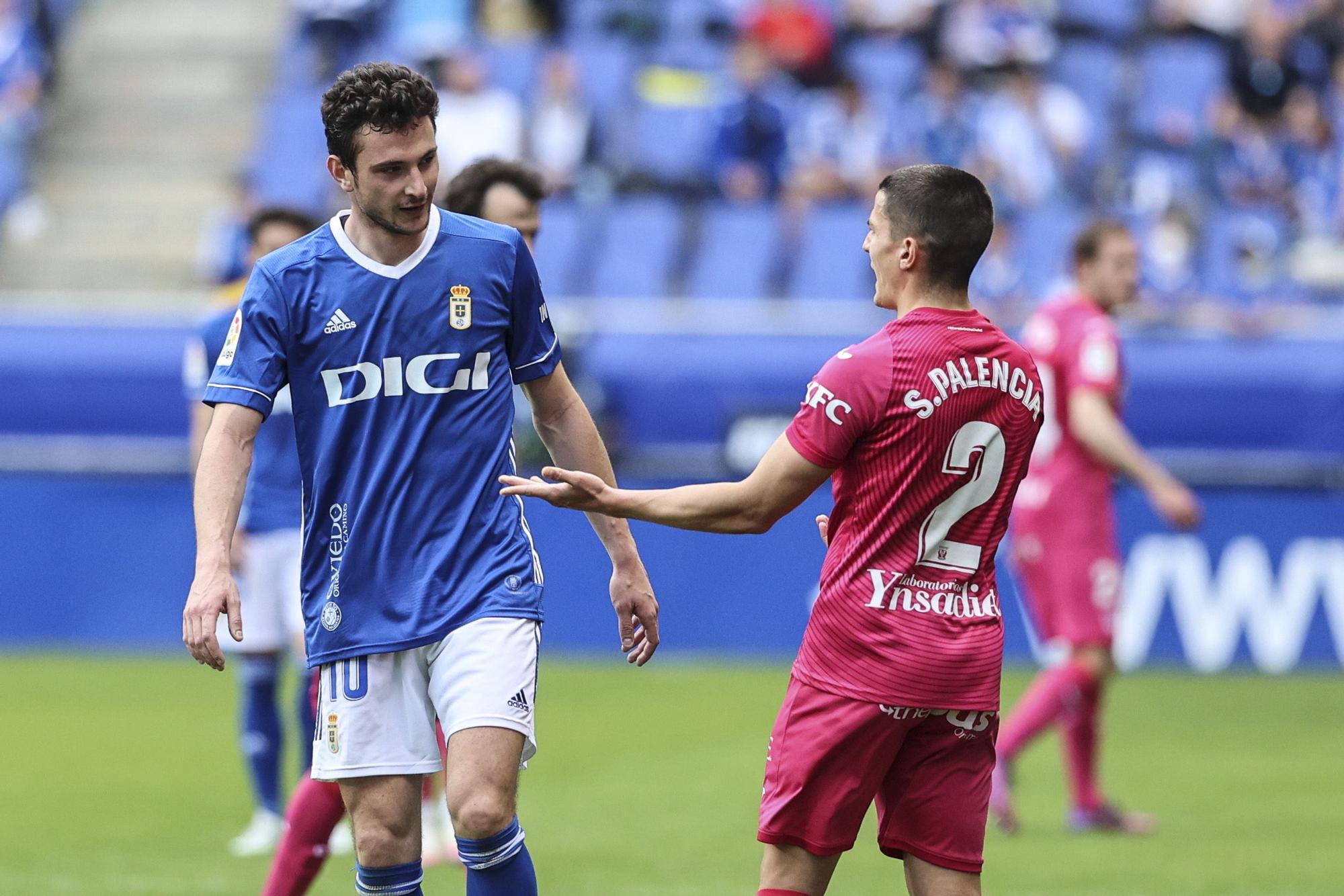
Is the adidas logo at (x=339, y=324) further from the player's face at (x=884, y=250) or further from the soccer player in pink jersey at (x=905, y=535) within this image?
the player's face at (x=884, y=250)

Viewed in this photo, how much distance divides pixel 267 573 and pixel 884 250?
13.1ft

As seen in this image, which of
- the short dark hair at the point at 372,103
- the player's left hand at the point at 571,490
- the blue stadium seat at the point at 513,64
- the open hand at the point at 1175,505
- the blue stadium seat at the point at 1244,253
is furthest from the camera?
the blue stadium seat at the point at 513,64

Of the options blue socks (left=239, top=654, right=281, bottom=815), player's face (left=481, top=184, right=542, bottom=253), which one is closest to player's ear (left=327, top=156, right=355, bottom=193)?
player's face (left=481, top=184, right=542, bottom=253)

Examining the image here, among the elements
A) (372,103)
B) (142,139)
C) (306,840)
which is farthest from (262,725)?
(142,139)

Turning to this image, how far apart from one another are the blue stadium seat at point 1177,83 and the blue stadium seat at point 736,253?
3.88 m

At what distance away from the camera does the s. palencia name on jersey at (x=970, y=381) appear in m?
4.68

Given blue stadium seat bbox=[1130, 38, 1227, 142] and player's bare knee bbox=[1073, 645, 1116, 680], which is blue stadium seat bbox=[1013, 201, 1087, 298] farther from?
player's bare knee bbox=[1073, 645, 1116, 680]

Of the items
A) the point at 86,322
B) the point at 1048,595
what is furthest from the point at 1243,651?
the point at 86,322

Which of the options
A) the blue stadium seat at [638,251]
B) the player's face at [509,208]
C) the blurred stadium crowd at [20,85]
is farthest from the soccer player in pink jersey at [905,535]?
the blurred stadium crowd at [20,85]

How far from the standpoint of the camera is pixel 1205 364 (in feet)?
45.7

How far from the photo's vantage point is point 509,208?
22.3 feet

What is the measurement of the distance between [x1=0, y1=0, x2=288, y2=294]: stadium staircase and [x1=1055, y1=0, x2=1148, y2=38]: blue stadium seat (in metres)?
8.38

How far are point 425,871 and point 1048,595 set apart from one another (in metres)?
2.98

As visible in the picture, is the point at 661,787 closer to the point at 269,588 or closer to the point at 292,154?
the point at 269,588
